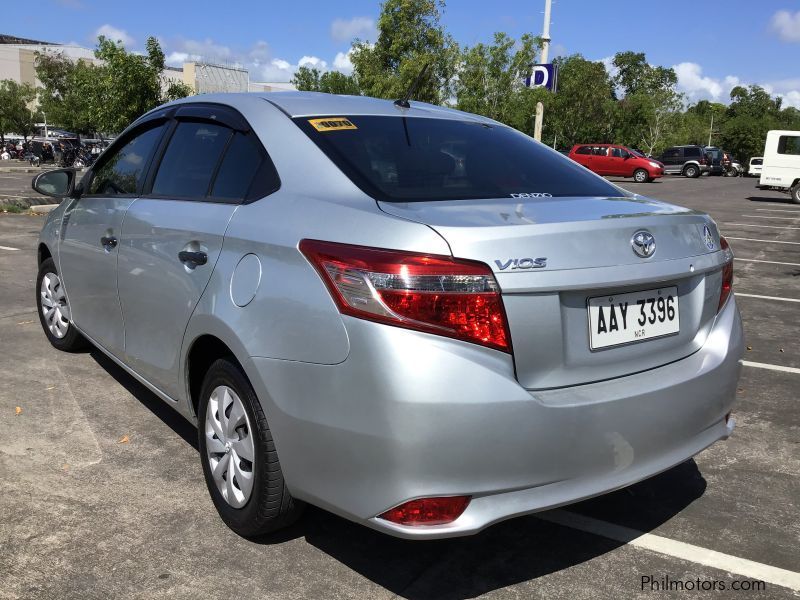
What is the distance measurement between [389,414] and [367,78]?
29.1 m

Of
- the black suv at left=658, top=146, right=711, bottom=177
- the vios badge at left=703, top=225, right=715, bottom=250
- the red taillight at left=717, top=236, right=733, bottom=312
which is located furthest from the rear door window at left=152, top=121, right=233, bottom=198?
the black suv at left=658, top=146, right=711, bottom=177

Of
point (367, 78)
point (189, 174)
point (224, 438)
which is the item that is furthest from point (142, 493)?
point (367, 78)

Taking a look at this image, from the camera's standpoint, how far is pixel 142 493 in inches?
124

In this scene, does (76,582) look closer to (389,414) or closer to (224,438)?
(224,438)

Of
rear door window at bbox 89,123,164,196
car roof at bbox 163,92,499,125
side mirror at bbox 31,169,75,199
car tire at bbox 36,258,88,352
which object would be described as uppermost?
car roof at bbox 163,92,499,125

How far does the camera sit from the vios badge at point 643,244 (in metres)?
2.35

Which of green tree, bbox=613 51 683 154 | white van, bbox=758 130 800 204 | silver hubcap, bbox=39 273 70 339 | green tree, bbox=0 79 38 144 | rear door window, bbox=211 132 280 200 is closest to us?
rear door window, bbox=211 132 280 200

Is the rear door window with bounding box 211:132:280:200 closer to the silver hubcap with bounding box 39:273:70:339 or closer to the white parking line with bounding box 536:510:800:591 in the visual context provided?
the white parking line with bounding box 536:510:800:591

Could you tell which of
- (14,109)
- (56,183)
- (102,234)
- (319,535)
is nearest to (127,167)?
(102,234)

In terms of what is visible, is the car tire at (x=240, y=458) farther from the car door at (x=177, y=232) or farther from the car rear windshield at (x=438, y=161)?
the car rear windshield at (x=438, y=161)

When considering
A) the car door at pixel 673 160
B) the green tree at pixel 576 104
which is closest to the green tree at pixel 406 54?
the green tree at pixel 576 104

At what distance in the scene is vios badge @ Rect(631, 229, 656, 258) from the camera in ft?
7.70

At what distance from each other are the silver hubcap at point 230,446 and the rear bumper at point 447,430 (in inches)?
10.7

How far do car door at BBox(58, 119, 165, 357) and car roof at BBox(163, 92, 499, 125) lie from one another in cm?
51
